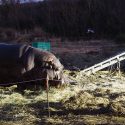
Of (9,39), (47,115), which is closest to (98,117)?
(47,115)

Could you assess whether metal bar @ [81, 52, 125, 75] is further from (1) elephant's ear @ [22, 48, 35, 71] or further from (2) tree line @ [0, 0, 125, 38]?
(2) tree line @ [0, 0, 125, 38]

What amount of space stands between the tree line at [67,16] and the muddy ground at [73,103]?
20906 millimetres

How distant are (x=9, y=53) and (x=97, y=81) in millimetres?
3403

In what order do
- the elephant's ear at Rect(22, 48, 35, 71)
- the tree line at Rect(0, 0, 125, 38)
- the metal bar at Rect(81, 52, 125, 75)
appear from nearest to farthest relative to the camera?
the elephant's ear at Rect(22, 48, 35, 71) < the metal bar at Rect(81, 52, 125, 75) < the tree line at Rect(0, 0, 125, 38)

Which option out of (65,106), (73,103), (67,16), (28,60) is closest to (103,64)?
(28,60)

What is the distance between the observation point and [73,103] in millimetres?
11398

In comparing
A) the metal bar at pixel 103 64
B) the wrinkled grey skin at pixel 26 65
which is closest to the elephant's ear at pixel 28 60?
the wrinkled grey skin at pixel 26 65

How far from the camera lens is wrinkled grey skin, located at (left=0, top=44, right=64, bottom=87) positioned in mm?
13758

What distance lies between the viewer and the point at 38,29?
3838 centimetres

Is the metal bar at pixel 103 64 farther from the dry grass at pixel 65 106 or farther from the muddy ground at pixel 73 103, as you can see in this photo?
the dry grass at pixel 65 106

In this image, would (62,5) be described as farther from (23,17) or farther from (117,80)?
(117,80)

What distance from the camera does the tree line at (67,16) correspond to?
38.5 m

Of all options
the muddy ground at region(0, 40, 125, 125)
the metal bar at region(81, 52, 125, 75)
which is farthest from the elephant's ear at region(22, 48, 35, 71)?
the metal bar at region(81, 52, 125, 75)

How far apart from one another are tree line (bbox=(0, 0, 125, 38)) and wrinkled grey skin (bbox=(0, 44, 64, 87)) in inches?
920
